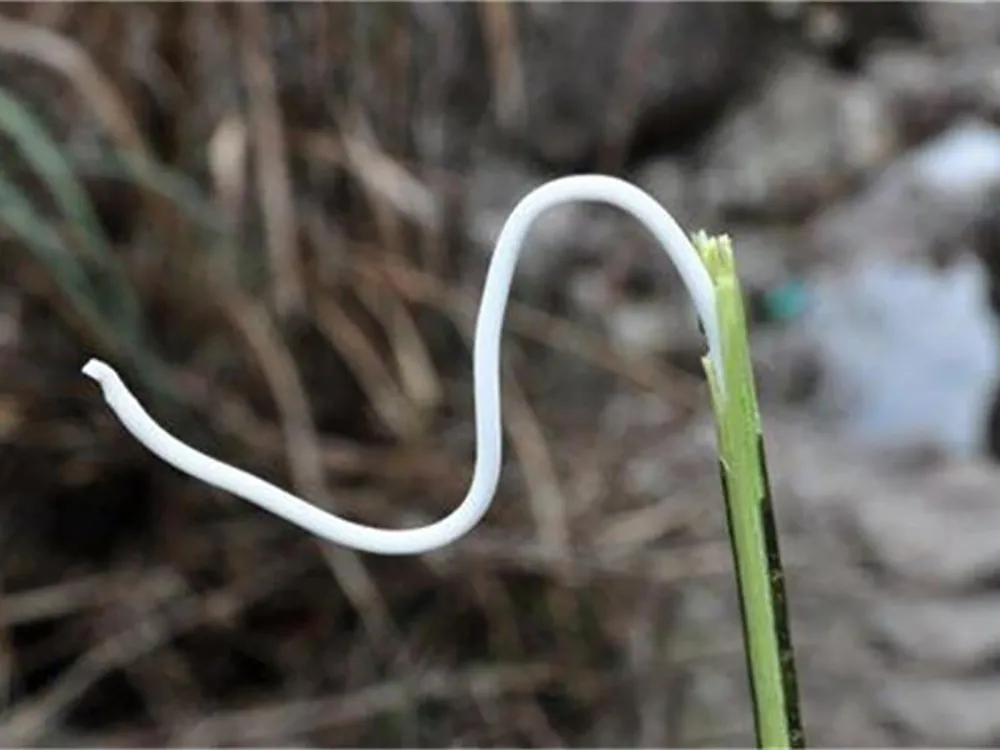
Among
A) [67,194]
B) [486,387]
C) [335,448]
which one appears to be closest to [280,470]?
[335,448]

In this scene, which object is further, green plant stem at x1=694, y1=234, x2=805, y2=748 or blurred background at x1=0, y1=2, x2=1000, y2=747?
blurred background at x1=0, y1=2, x2=1000, y2=747

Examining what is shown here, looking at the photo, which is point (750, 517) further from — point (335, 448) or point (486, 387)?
point (335, 448)

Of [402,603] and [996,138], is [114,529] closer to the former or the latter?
[402,603]

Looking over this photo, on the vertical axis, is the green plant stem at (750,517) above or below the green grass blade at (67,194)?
below

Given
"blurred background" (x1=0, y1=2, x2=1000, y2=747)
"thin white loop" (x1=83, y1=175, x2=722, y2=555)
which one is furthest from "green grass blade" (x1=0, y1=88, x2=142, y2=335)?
"thin white loop" (x1=83, y1=175, x2=722, y2=555)

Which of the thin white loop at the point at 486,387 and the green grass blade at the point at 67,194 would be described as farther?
the green grass blade at the point at 67,194

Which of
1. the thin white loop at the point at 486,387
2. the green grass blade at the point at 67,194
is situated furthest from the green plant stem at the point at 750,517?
the green grass blade at the point at 67,194

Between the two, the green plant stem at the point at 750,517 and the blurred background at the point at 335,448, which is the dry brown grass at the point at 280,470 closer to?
the blurred background at the point at 335,448

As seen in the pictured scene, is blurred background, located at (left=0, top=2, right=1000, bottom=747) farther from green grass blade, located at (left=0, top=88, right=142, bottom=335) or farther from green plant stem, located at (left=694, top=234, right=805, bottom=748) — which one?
green plant stem, located at (left=694, top=234, right=805, bottom=748)
